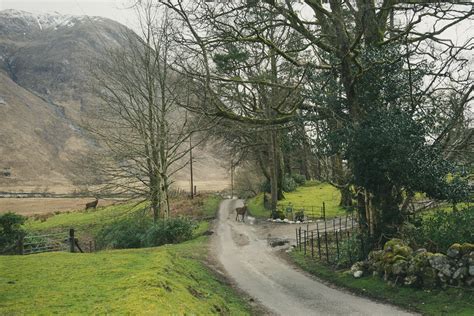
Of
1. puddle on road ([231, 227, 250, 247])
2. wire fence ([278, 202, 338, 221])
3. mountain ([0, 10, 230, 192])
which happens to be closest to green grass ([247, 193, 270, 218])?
wire fence ([278, 202, 338, 221])

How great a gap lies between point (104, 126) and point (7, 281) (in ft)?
66.7

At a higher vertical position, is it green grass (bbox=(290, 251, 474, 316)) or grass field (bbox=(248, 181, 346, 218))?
grass field (bbox=(248, 181, 346, 218))

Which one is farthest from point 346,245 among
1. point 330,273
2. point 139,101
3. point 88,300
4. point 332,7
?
point 139,101

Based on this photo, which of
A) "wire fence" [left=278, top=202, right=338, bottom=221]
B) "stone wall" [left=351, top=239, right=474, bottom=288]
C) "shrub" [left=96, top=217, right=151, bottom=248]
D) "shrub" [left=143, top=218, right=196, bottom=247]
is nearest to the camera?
"stone wall" [left=351, top=239, right=474, bottom=288]

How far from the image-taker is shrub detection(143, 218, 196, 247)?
24.0 m

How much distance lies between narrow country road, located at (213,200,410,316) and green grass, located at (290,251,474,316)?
1.48ft

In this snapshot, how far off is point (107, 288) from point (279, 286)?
6488 millimetres

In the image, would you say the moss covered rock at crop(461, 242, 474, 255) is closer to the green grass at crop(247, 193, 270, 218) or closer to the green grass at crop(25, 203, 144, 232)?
the green grass at crop(247, 193, 270, 218)

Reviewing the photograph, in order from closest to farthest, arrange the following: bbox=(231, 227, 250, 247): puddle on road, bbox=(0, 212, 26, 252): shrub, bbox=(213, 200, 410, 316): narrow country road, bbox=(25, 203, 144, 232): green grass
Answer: bbox=(213, 200, 410, 316): narrow country road → bbox=(0, 212, 26, 252): shrub → bbox=(231, 227, 250, 247): puddle on road → bbox=(25, 203, 144, 232): green grass

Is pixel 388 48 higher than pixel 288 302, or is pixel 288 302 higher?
pixel 388 48

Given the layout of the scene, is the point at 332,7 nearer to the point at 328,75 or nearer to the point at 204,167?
the point at 328,75

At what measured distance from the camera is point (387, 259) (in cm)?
1271

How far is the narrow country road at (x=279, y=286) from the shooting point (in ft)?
35.7

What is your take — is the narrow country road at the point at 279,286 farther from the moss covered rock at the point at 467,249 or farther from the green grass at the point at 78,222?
the green grass at the point at 78,222
